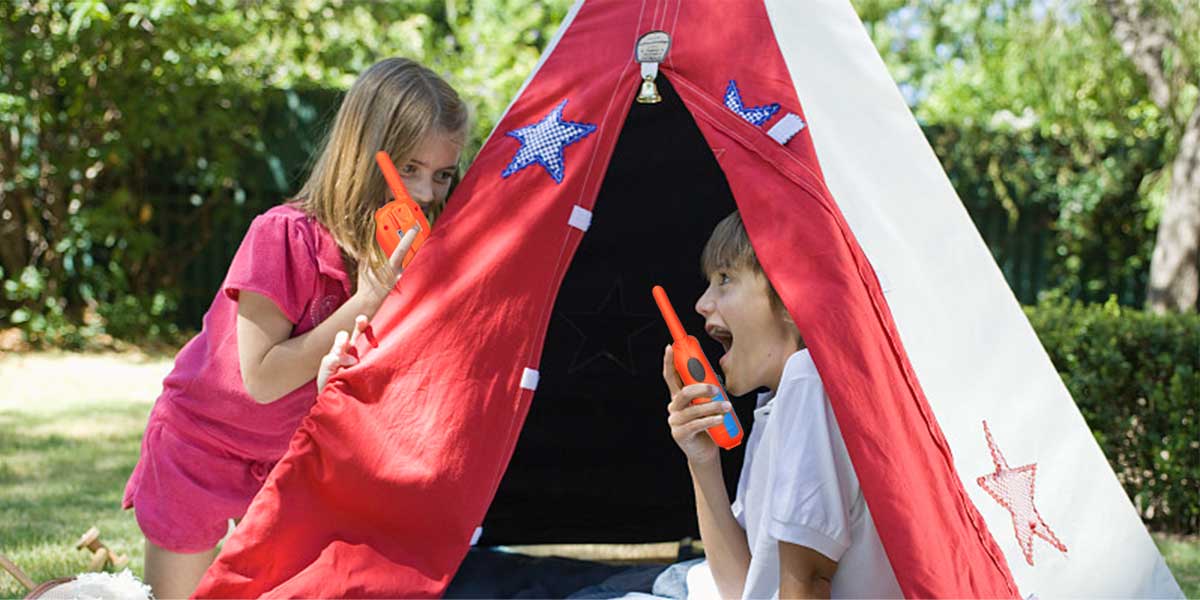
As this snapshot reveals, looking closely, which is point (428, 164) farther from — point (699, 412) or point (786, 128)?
point (699, 412)

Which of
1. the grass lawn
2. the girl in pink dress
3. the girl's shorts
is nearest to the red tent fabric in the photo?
the girl in pink dress

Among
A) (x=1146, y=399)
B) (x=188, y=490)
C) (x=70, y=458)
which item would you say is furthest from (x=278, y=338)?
(x=1146, y=399)

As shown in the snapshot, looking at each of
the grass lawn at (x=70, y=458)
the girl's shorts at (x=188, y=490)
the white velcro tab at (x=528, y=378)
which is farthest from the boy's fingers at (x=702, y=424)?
the grass lawn at (x=70, y=458)

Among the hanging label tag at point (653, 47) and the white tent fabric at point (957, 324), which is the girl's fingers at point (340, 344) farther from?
the white tent fabric at point (957, 324)

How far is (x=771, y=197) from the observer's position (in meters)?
2.28

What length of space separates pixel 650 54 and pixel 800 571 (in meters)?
1.08

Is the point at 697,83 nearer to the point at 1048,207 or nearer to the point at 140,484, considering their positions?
the point at 140,484

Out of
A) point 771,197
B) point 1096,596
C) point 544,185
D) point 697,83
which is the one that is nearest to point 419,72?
point 544,185

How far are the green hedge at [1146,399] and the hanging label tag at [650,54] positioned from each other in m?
2.56

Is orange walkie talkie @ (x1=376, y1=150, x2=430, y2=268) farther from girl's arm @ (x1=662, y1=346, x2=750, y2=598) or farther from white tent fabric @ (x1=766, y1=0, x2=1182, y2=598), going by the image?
white tent fabric @ (x1=766, y1=0, x2=1182, y2=598)

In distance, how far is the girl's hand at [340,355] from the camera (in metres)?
2.39

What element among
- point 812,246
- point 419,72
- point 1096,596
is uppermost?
point 419,72

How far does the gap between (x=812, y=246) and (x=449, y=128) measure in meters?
0.84

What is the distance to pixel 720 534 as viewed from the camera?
90.8 inches
